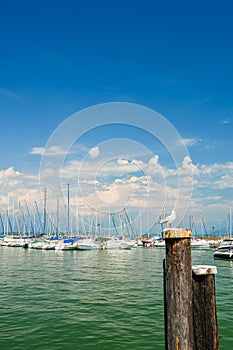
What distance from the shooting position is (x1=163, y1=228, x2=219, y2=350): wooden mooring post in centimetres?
556

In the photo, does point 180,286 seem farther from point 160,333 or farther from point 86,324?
point 86,324

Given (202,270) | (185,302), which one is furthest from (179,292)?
(202,270)

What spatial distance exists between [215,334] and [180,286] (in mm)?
1046

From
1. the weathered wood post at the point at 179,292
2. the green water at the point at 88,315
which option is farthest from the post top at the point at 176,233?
the green water at the point at 88,315

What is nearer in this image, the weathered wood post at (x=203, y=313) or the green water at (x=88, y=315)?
the weathered wood post at (x=203, y=313)

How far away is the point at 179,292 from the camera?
220 inches

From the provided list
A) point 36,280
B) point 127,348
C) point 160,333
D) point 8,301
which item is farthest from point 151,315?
point 36,280

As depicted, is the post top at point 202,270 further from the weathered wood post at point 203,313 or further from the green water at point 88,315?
the green water at point 88,315

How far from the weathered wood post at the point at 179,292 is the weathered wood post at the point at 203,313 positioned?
143 millimetres

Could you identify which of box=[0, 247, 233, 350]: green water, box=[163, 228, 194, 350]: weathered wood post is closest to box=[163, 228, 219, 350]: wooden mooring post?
box=[163, 228, 194, 350]: weathered wood post

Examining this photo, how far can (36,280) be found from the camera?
2789cm

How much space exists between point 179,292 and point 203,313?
0.56 meters

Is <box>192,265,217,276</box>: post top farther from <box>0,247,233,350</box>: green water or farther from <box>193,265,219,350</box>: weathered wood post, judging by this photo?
<box>0,247,233,350</box>: green water

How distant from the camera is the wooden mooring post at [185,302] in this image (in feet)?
18.2
